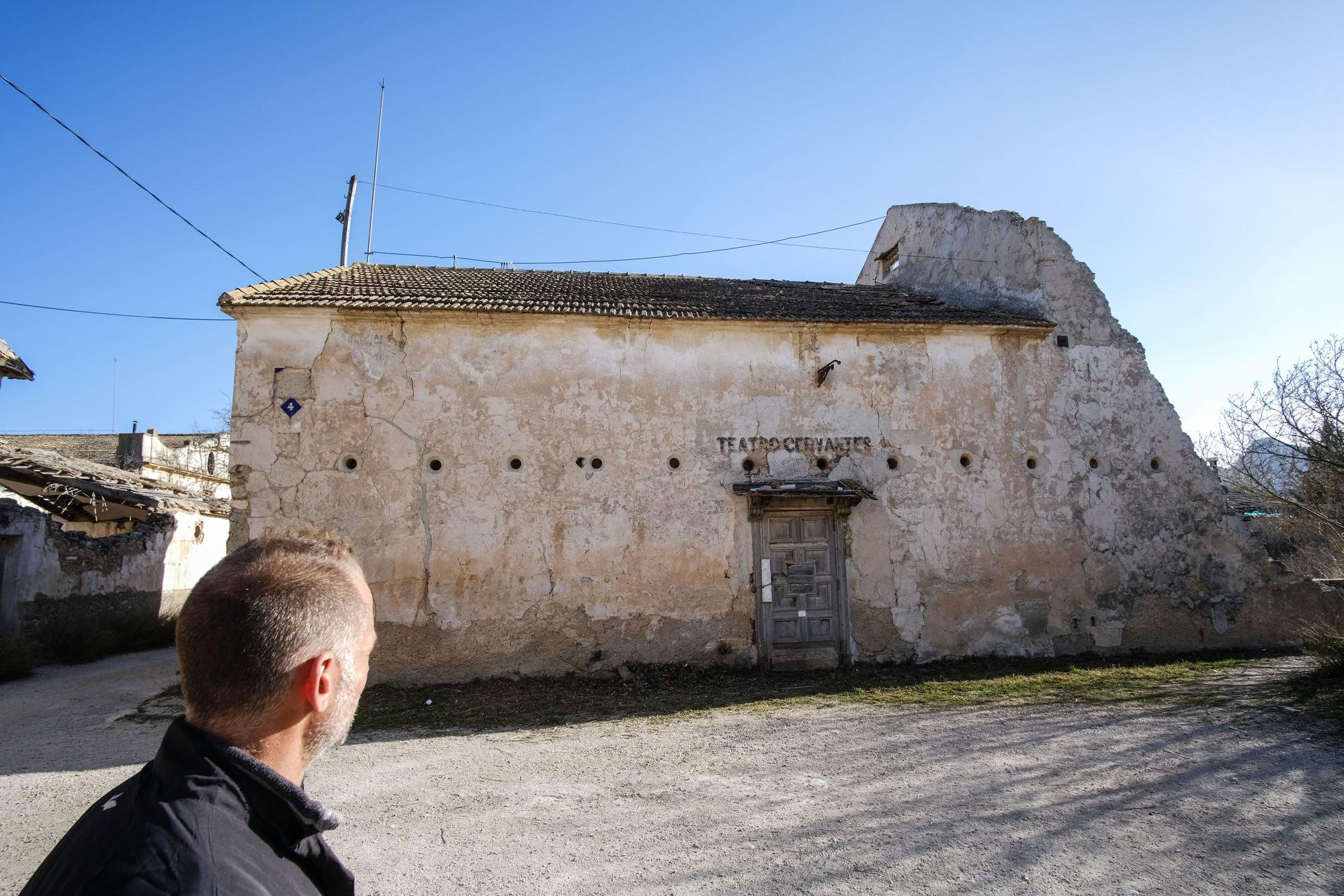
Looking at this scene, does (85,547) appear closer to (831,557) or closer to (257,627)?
(831,557)

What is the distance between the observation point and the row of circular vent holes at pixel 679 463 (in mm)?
9602

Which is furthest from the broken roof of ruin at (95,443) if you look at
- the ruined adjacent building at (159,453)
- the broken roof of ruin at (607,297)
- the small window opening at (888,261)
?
the small window opening at (888,261)

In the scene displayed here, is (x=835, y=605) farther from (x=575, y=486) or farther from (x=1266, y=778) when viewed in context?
(x=1266, y=778)

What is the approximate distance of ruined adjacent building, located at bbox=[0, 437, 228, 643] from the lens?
12.2 metres

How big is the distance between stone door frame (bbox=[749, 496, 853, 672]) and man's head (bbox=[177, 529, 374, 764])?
8.57 m

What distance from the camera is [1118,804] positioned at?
4.82 m

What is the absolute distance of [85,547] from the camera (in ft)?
42.4

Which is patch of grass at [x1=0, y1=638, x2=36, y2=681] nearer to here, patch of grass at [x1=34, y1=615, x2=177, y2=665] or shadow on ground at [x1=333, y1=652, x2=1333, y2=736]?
patch of grass at [x1=34, y1=615, x2=177, y2=665]

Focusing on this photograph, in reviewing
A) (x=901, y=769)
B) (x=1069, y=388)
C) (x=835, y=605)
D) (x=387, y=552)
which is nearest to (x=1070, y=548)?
(x=1069, y=388)

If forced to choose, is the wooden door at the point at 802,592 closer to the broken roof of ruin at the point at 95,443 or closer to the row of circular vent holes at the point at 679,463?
the row of circular vent holes at the point at 679,463

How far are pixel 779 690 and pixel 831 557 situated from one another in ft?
6.98

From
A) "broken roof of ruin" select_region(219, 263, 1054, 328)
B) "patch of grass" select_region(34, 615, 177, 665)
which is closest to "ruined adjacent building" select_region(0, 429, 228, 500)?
"patch of grass" select_region(34, 615, 177, 665)

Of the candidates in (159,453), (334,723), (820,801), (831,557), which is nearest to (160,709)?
(820,801)

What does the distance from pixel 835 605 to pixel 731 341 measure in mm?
3908
